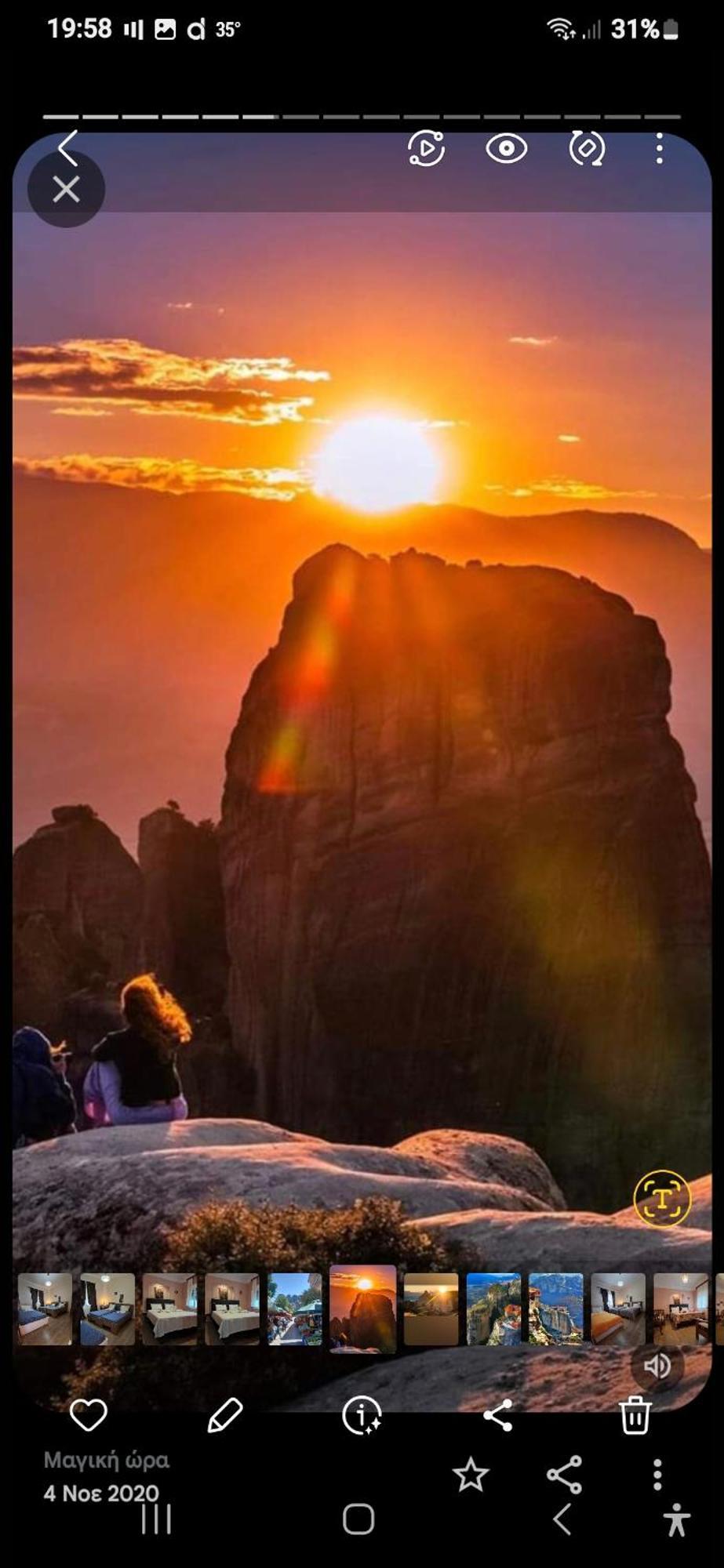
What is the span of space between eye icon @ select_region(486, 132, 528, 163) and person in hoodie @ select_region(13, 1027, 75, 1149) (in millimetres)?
4712

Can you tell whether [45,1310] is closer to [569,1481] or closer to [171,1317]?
[171,1317]

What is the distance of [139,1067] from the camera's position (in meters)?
13.5

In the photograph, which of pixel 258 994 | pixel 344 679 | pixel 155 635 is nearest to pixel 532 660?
pixel 344 679

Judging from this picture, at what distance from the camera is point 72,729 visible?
15.8 meters

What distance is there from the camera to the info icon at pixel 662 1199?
372 inches

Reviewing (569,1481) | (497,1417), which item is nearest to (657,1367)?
(569,1481)

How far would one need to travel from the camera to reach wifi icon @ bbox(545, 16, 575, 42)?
8.72m

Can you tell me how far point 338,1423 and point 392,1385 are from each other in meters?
0.29

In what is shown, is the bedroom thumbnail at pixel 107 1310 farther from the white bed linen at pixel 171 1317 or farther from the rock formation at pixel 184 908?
the rock formation at pixel 184 908

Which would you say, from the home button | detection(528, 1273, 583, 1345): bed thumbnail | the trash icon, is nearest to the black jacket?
detection(528, 1273, 583, 1345): bed thumbnail

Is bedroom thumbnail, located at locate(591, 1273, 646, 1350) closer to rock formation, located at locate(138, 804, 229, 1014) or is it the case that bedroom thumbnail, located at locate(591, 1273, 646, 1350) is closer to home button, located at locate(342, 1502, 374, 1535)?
home button, located at locate(342, 1502, 374, 1535)

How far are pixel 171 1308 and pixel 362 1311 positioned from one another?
85 cm

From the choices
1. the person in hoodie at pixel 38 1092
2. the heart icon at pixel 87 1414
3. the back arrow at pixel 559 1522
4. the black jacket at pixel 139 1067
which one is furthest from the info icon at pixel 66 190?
the back arrow at pixel 559 1522

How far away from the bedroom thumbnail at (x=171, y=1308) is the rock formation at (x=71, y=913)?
8203 cm
